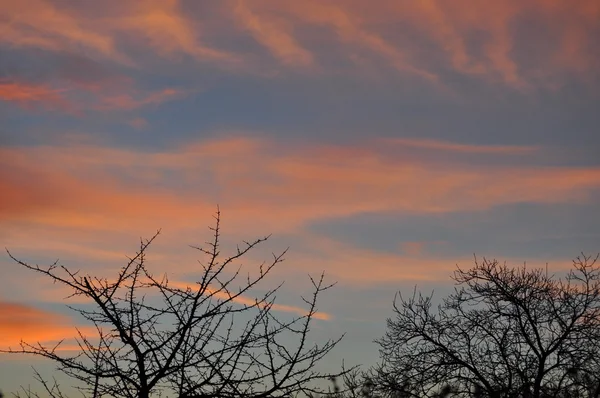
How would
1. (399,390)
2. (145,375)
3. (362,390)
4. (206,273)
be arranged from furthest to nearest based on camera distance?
(399,390) < (362,390) < (206,273) < (145,375)

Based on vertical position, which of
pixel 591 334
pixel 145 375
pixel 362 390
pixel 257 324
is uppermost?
pixel 591 334

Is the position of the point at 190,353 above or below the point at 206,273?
below

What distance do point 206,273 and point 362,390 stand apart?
43.3ft

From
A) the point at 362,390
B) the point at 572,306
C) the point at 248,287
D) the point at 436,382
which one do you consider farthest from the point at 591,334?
→ the point at 248,287

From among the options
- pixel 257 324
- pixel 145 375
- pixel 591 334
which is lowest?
pixel 145 375

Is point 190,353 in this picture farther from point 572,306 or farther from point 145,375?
point 572,306

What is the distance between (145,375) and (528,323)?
1653cm

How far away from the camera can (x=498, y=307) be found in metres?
22.9

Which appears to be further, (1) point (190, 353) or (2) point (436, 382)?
(2) point (436, 382)

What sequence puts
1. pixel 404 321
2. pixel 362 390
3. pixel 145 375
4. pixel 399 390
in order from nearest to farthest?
pixel 145 375
pixel 362 390
pixel 399 390
pixel 404 321

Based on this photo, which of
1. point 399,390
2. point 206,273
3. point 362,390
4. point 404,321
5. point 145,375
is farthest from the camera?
point 404,321

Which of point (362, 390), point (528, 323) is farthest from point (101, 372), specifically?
point (528, 323)

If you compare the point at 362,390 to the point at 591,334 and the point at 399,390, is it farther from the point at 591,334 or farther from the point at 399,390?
the point at 591,334

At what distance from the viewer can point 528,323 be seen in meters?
22.4
